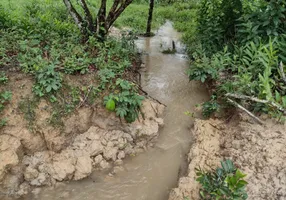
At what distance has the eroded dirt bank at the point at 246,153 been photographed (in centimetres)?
342

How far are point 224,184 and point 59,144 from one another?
7.39ft

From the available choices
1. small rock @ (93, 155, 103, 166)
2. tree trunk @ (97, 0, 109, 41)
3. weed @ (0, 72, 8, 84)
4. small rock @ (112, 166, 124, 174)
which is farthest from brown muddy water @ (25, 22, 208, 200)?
weed @ (0, 72, 8, 84)

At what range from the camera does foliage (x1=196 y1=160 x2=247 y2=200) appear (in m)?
3.04

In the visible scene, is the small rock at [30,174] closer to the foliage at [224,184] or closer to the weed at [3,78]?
the weed at [3,78]

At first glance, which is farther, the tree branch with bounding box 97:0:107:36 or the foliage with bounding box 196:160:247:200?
the tree branch with bounding box 97:0:107:36

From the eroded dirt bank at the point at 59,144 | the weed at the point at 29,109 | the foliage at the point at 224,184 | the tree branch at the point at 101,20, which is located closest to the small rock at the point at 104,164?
the eroded dirt bank at the point at 59,144

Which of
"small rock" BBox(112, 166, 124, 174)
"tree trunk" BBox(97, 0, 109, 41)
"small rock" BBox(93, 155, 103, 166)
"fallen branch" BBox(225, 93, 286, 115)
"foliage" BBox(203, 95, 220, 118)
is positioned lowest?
"small rock" BBox(112, 166, 124, 174)

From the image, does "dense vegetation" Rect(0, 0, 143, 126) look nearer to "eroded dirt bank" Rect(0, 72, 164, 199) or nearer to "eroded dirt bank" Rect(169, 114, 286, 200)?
"eroded dirt bank" Rect(0, 72, 164, 199)

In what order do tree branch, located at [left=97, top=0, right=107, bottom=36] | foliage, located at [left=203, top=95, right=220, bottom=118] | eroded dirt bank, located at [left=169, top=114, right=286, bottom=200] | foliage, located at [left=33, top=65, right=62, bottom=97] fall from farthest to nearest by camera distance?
1. tree branch, located at [left=97, top=0, right=107, bottom=36]
2. foliage, located at [left=203, top=95, right=220, bottom=118]
3. foliage, located at [left=33, top=65, right=62, bottom=97]
4. eroded dirt bank, located at [left=169, top=114, right=286, bottom=200]

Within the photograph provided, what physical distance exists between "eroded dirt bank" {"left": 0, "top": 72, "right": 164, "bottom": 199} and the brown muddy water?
0.50 ft

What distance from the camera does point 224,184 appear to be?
10.7ft

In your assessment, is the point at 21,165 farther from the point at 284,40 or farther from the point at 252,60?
the point at 284,40

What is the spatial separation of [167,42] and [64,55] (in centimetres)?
380

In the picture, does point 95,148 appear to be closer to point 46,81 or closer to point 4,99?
point 46,81
